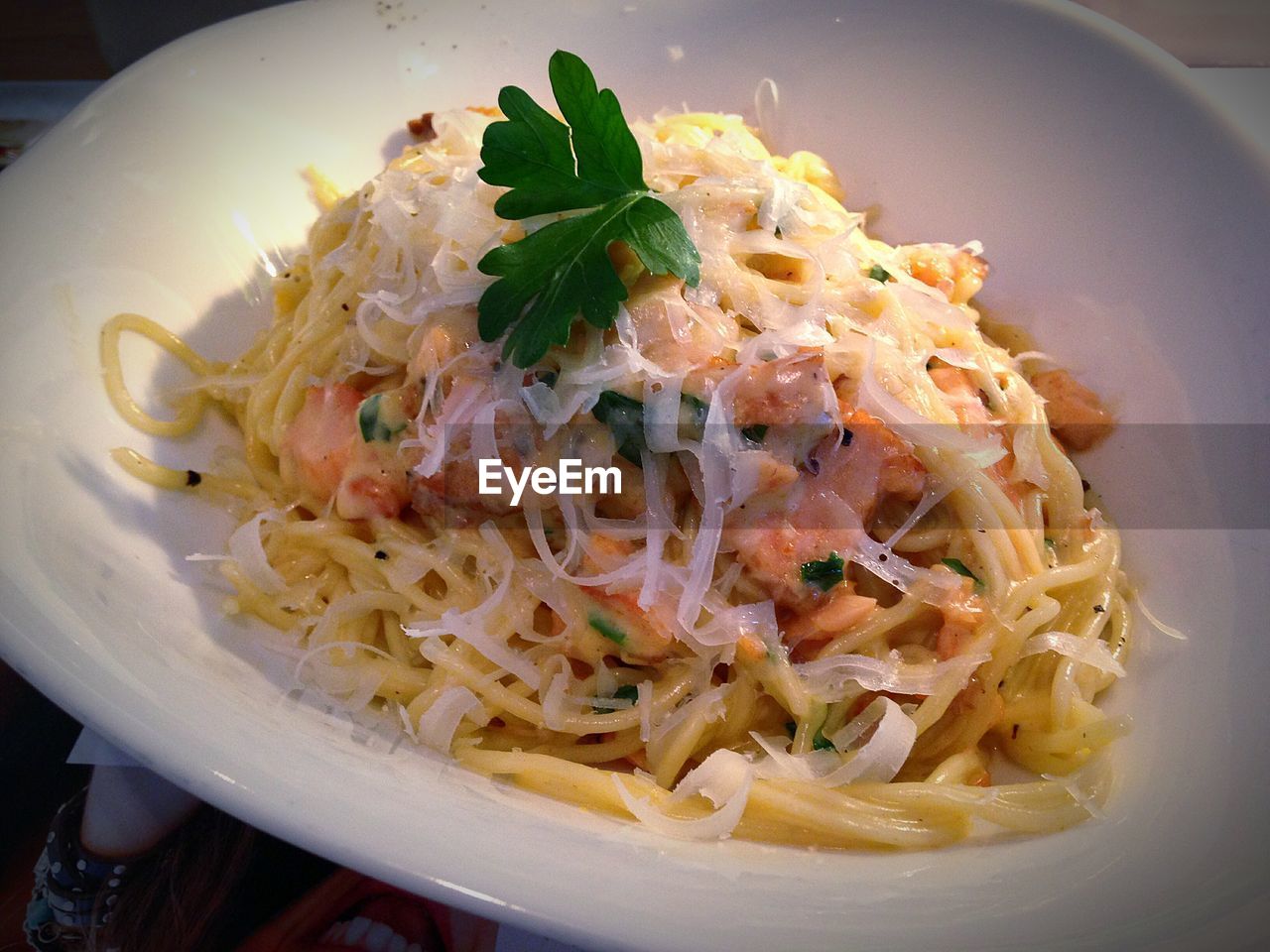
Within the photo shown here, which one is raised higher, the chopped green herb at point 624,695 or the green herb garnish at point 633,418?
the green herb garnish at point 633,418

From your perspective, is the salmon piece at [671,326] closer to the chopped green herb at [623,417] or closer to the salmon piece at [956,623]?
the chopped green herb at [623,417]

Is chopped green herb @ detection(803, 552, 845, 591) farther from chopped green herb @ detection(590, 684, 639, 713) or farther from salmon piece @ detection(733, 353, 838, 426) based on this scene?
chopped green herb @ detection(590, 684, 639, 713)

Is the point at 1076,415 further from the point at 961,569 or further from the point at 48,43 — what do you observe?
the point at 48,43

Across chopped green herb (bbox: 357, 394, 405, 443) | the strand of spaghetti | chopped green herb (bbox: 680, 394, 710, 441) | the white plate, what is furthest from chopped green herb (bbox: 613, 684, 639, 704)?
the strand of spaghetti

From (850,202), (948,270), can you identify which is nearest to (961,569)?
(948,270)

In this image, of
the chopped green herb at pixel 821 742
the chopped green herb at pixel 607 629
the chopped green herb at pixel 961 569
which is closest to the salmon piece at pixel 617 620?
the chopped green herb at pixel 607 629

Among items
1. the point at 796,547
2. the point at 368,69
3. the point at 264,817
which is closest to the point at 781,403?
the point at 796,547

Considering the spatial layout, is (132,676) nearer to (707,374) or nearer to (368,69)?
(707,374)
